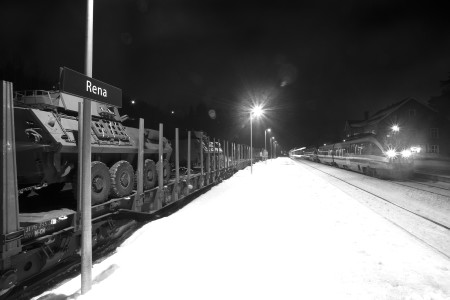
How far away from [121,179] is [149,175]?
1481 mm

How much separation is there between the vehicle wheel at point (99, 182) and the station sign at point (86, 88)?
7.39 ft

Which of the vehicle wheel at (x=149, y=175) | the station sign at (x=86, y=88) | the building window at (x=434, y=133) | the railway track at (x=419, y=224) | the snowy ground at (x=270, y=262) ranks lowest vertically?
the railway track at (x=419, y=224)

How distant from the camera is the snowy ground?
13.2 ft

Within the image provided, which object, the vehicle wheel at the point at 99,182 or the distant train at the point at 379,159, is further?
the distant train at the point at 379,159

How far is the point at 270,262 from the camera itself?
503cm

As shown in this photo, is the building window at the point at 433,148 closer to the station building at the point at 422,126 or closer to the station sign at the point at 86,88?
the station building at the point at 422,126

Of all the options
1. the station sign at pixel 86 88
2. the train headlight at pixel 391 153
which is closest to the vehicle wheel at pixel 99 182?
the station sign at pixel 86 88

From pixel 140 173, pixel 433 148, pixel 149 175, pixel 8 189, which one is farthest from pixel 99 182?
pixel 433 148

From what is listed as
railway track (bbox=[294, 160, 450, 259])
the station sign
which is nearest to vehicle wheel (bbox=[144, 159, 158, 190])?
the station sign

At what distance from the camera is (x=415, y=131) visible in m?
53.6

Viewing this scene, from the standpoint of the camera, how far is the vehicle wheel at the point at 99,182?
6.06m

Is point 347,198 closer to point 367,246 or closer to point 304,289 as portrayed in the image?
point 367,246

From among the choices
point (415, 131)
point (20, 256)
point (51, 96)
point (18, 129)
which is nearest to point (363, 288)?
point (20, 256)

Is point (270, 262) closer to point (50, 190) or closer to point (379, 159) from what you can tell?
point (50, 190)
